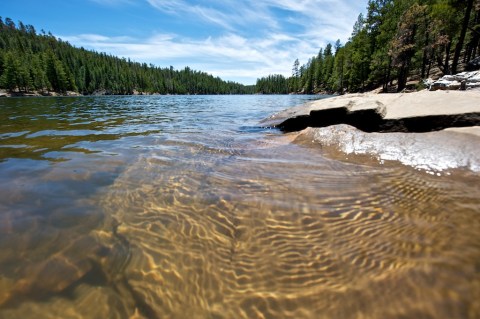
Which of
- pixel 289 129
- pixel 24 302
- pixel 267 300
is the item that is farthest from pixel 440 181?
pixel 289 129

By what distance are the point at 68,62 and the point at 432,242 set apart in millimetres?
129730

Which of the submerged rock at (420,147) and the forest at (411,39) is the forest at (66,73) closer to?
the forest at (411,39)

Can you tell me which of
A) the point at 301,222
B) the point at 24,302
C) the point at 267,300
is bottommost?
the point at 24,302

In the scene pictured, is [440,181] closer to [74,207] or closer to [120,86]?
[74,207]

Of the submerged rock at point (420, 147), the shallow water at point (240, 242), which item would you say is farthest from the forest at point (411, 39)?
the shallow water at point (240, 242)

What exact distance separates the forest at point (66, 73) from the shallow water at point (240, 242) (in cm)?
8975

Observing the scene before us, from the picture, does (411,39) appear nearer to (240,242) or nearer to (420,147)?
(420,147)

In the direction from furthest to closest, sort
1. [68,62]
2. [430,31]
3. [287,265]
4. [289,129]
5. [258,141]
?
[68,62], [430,31], [289,129], [258,141], [287,265]

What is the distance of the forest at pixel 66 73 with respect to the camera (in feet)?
229

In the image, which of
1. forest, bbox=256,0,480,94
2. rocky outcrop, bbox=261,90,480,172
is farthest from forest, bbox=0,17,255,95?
rocky outcrop, bbox=261,90,480,172

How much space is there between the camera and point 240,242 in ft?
7.98

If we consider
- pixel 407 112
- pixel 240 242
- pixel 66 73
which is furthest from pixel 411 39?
pixel 66 73

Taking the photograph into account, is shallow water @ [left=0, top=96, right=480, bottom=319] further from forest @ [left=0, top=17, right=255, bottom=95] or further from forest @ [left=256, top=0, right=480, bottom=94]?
forest @ [left=0, top=17, right=255, bottom=95]

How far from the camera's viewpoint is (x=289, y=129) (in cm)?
900
